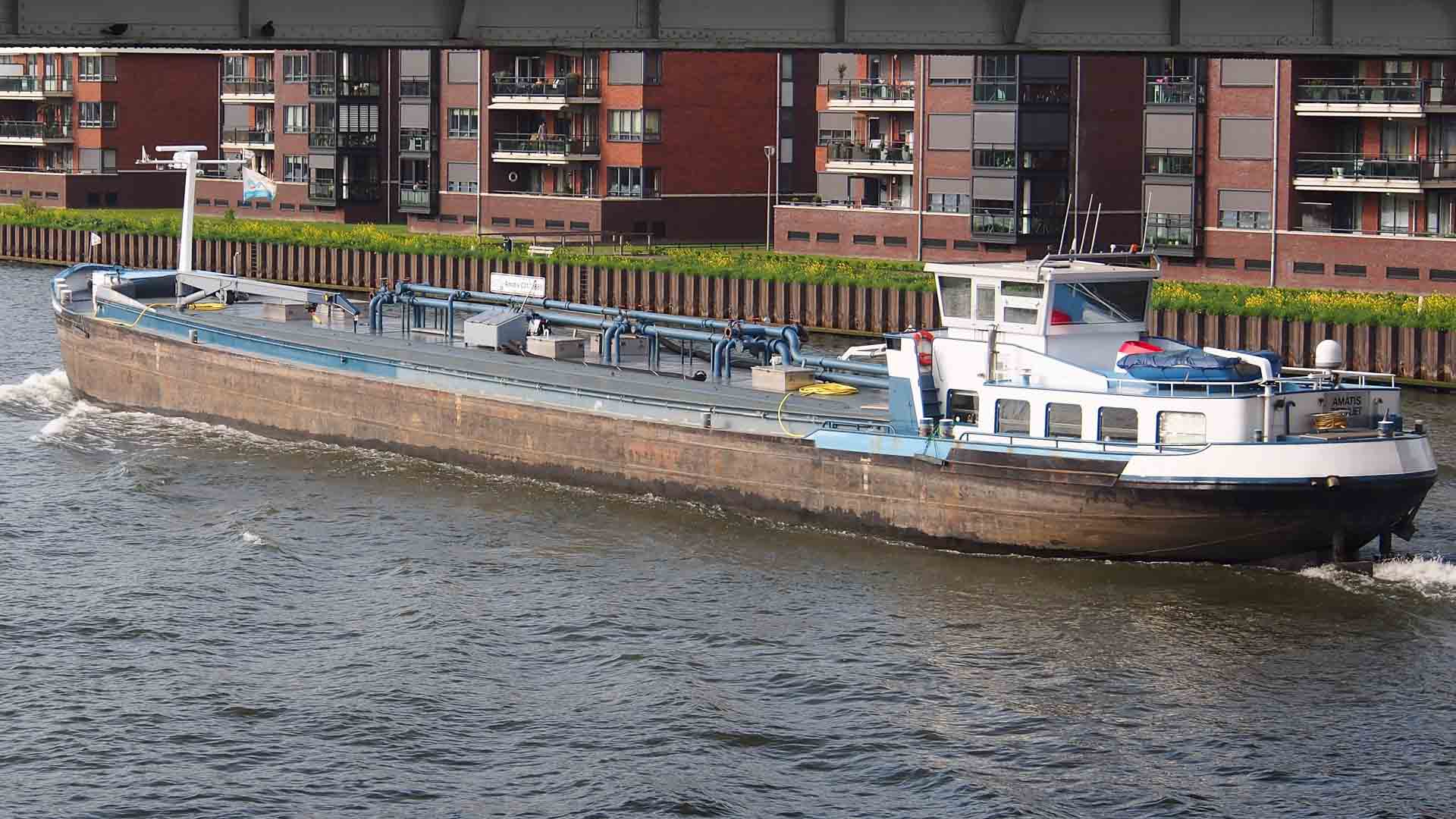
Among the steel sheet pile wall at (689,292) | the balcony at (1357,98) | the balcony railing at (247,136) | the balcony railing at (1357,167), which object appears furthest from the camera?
the balcony railing at (247,136)

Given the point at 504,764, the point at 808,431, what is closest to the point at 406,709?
the point at 504,764

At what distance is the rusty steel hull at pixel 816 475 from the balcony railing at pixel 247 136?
6505 cm

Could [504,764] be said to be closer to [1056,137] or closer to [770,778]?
[770,778]

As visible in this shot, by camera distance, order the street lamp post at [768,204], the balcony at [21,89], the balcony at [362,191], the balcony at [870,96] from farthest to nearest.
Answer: the balcony at [21,89], the balcony at [362,191], the street lamp post at [768,204], the balcony at [870,96]

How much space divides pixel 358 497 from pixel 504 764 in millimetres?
18219

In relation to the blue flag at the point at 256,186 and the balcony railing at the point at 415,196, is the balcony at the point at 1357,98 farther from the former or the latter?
the balcony railing at the point at 415,196

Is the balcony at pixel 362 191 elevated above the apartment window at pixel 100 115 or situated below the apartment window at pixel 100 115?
below

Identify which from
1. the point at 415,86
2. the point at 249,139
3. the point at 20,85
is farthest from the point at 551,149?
the point at 20,85

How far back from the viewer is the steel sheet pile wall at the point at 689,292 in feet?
199

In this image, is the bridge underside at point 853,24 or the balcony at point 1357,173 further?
the balcony at point 1357,173

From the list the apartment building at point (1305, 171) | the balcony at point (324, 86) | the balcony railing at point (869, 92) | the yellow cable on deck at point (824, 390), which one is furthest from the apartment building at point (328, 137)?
the yellow cable on deck at point (824, 390)

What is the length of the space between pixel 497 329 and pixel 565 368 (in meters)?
3.65

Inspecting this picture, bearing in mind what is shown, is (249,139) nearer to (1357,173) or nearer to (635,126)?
(635,126)

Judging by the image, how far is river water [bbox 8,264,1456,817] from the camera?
27.7m
